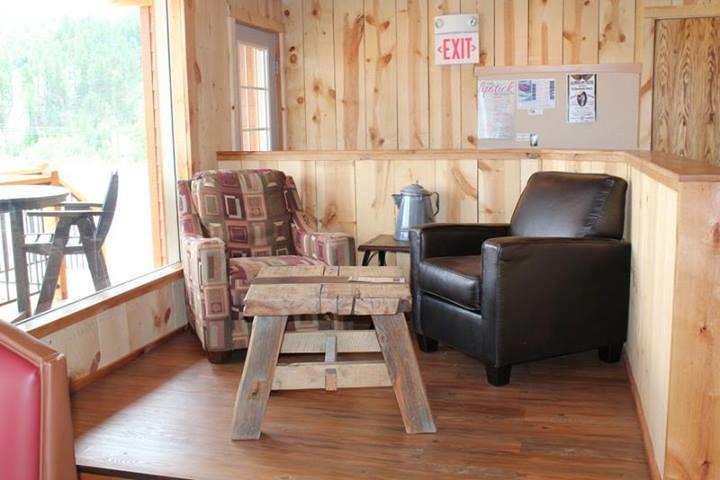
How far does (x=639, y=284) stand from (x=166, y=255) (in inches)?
98.4

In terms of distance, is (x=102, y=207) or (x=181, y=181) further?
(x=181, y=181)

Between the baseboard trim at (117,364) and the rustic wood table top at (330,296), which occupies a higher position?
the rustic wood table top at (330,296)

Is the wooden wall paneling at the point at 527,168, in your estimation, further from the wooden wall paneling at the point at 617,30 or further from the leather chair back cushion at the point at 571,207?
the wooden wall paneling at the point at 617,30

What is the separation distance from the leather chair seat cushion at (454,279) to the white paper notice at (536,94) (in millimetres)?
2000

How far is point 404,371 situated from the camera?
2791mm

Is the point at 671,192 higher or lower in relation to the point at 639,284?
higher

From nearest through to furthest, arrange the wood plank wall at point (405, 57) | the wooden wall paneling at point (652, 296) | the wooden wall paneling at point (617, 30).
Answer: the wooden wall paneling at point (652, 296)
the wooden wall paneling at point (617, 30)
the wood plank wall at point (405, 57)

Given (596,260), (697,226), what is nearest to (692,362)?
(697,226)

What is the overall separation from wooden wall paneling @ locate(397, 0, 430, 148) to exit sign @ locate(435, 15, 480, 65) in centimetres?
12

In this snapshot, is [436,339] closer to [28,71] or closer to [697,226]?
[697,226]

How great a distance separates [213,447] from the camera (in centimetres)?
273

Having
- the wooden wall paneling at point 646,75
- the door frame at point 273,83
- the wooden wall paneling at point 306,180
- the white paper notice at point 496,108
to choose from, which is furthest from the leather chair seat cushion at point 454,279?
the wooden wall paneling at point 646,75

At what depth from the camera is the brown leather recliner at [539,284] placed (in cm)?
325

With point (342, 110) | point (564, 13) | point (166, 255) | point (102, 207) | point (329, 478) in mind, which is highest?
point (564, 13)
